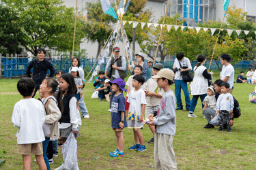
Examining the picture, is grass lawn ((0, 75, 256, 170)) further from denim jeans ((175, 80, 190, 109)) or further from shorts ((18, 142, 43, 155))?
denim jeans ((175, 80, 190, 109))

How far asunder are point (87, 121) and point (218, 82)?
11.5ft

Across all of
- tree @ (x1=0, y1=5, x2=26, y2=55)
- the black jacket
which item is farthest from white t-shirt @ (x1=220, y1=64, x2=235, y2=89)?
tree @ (x1=0, y1=5, x2=26, y2=55)

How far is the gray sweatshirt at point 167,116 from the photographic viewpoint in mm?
3611

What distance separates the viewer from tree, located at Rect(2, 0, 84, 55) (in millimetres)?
24031

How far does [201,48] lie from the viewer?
28328 mm

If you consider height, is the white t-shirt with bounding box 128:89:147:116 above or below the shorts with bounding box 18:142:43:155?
above

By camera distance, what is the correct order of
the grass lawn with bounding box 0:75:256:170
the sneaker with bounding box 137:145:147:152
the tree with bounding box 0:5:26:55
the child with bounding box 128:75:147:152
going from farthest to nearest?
the tree with bounding box 0:5:26:55 → the sneaker with bounding box 137:145:147:152 → the child with bounding box 128:75:147:152 → the grass lawn with bounding box 0:75:256:170

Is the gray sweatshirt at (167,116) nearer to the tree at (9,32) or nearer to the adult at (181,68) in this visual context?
the adult at (181,68)

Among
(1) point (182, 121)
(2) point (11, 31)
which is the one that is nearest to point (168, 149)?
(1) point (182, 121)

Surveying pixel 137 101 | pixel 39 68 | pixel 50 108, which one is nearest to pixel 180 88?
pixel 39 68

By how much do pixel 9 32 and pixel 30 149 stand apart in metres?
22.7

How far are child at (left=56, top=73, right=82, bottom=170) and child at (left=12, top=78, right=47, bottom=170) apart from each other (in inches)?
23.0

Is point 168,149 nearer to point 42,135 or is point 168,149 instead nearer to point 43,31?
point 42,135

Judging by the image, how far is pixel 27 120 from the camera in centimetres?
347
